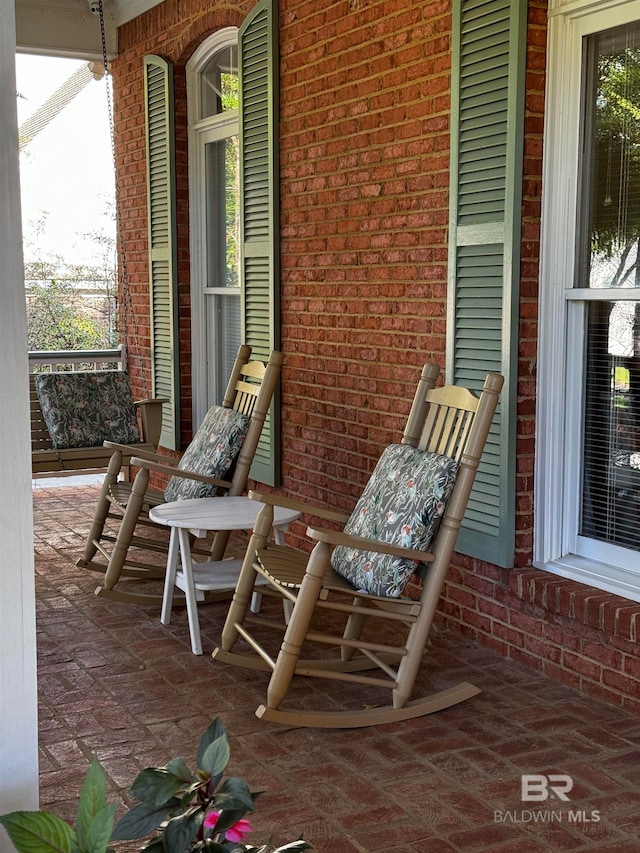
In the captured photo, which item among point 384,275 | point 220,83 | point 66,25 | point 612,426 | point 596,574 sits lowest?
point 596,574

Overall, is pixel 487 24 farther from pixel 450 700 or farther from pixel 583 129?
pixel 450 700

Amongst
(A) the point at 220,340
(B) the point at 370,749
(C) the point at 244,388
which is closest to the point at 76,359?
(A) the point at 220,340

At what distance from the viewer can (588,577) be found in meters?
3.59

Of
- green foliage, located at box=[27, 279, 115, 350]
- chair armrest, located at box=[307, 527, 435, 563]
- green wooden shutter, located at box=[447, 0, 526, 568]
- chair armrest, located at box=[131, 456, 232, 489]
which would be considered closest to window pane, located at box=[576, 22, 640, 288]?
green wooden shutter, located at box=[447, 0, 526, 568]

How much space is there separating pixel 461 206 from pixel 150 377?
3.96 meters

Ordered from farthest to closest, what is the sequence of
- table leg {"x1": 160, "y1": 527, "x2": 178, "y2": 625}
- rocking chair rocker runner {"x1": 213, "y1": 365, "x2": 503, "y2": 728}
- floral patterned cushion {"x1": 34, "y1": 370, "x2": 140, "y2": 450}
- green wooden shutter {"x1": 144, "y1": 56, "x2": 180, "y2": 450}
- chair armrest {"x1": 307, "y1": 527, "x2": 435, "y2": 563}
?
green wooden shutter {"x1": 144, "y1": 56, "x2": 180, "y2": 450}, floral patterned cushion {"x1": 34, "y1": 370, "x2": 140, "y2": 450}, table leg {"x1": 160, "y1": 527, "x2": 178, "y2": 625}, rocking chair rocker runner {"x1": 213, "y1": 365, "x2": 503, "y2": 728}, chair armrest {"x1": 307, "y1": 527, "x2": 435, "y2": 563}

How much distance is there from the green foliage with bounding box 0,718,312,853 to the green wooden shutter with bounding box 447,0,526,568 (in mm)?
2821

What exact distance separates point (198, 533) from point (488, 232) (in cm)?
164

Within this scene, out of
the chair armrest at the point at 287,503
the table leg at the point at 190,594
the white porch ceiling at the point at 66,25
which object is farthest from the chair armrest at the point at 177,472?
the white porch ceiling at the point at 66,25

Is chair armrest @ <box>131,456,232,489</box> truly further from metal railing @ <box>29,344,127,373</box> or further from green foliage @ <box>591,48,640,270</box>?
metal railing @ <box>29,344,127,373</box>

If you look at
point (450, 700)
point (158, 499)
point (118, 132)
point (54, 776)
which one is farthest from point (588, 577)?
point (118, 132)

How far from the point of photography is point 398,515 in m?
3.40

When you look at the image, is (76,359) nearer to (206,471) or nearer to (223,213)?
(223,213)

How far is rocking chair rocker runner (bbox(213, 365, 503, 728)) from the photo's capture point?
3.19 m
